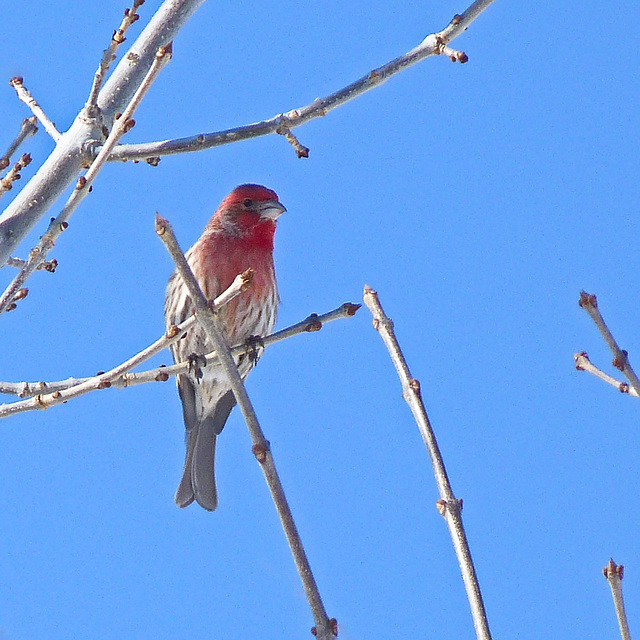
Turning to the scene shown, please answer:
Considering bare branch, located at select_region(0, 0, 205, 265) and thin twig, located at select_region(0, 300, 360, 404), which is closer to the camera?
thin twig, located at select_region(0, 300, 360, 404)

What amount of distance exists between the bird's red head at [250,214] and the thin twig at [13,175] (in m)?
2.50

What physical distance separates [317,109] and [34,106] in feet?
4.27

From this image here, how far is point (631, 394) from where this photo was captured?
3137 millimetres

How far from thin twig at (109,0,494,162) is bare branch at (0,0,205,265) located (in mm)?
→ 251

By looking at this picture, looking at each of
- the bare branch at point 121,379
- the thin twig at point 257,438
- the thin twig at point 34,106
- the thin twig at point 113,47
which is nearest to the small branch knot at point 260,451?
the thin twig at point 257,438

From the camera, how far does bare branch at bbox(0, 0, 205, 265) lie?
177 inches

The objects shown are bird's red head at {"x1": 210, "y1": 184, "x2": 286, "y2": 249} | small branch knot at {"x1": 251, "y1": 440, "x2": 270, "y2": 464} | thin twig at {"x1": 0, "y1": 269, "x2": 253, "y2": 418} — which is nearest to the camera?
small branch knot at {"x1": 251, "y1": 440, "x2": 270, "y2": 464}

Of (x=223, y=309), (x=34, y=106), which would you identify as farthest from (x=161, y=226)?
(x=223, y=309)

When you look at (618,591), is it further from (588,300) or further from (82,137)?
(82,137)

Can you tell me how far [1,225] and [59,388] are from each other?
0.72m

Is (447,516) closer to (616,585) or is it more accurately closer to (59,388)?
(616,585)

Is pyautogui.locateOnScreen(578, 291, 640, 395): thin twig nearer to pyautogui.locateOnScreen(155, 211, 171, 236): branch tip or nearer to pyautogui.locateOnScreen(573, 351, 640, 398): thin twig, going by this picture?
pyautogui.locateOnScreen(573, 351, 640, 398): thin twig

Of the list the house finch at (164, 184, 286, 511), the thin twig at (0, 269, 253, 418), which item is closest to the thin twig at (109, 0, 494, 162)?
the thin twig at (0, 269, 253, 418)

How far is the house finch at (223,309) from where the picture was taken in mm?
6895
